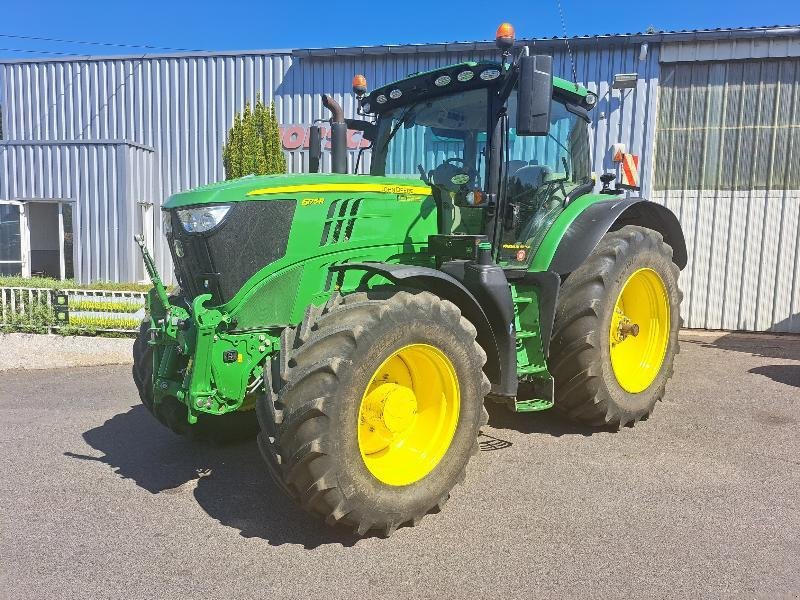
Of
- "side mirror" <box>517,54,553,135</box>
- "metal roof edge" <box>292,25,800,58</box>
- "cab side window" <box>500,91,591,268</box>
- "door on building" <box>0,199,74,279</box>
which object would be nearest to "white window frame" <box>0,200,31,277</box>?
"door on building" <box>0,199,74,279</box>

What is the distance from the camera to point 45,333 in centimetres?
810

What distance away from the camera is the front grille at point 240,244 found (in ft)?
12.0

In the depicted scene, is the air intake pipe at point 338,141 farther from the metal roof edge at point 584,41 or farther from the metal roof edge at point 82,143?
the metal roof edge at point 82,143

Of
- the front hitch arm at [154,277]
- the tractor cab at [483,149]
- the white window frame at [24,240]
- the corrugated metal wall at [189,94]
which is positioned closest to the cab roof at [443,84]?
the tractor cab at [483,149]

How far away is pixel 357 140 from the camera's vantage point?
11109mm

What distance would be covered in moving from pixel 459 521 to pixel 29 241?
12.5 meters

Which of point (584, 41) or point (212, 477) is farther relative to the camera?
point (584, 41)

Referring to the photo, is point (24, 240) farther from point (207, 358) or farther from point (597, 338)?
point (597, 338)

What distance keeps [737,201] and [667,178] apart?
103cm

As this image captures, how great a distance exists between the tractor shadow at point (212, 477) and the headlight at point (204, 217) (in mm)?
1559

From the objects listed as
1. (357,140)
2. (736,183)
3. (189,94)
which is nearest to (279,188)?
(357,140)

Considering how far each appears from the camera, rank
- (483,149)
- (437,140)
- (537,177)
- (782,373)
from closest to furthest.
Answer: (483,149) → (437,140) → (537,177) → (782,373)

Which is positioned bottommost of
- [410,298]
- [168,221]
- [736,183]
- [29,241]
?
[29,241]

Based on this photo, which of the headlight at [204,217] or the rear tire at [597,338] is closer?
the headlight at [204,217]
